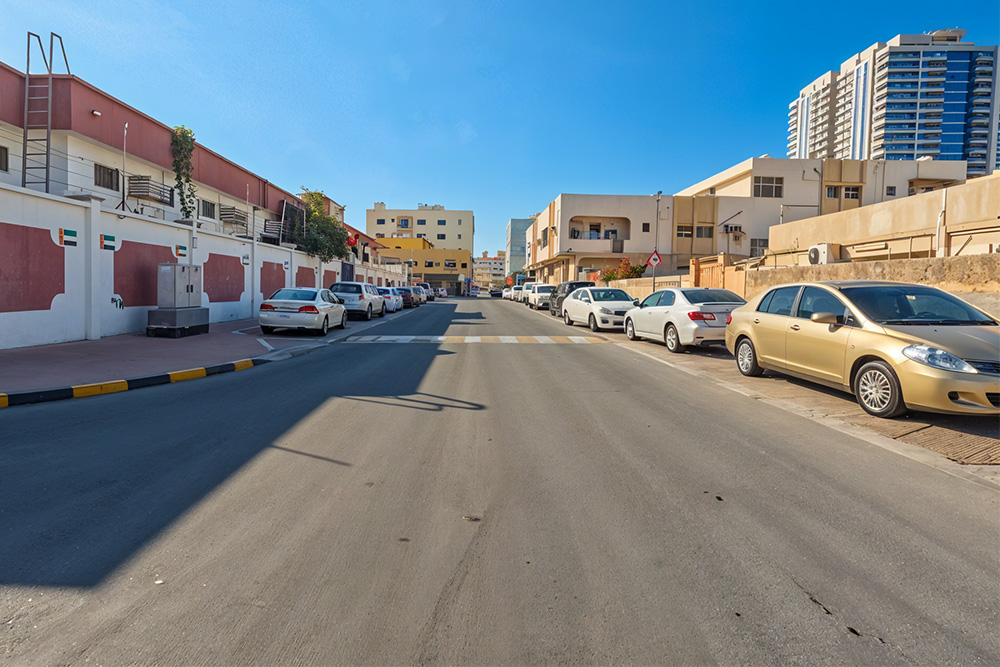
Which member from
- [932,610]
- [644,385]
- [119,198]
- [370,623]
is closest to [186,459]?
[370,623]

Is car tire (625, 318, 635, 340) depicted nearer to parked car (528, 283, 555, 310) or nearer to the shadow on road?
the shadow on road

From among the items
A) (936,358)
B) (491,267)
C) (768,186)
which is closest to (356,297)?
(936,358)

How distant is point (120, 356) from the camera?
1048 cm

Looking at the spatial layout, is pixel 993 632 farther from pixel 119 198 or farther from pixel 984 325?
pixel 119 198

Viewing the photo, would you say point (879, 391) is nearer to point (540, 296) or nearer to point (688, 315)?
point (688, 315)

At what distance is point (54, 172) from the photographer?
16547 mm

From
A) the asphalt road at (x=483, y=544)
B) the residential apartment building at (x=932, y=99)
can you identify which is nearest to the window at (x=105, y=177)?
the asphalt road at (x=483, y=544)

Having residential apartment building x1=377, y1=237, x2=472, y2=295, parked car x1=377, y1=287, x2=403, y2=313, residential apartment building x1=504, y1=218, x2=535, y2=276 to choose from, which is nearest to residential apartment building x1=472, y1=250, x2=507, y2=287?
residential apartment building x1=504, y1=218, x2=535, y2=276

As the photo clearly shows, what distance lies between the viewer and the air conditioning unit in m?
25.6

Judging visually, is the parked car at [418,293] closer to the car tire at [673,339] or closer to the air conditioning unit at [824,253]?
the air conditioning unit at [824,253]

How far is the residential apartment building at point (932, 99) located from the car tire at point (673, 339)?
5145 inches

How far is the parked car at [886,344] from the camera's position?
17.8ft

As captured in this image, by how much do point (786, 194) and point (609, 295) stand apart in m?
42.9

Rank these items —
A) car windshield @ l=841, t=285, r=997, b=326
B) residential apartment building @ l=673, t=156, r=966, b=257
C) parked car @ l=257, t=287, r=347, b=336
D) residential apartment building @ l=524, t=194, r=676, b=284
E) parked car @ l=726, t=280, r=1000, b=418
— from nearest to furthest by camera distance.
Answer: parked car @ l=726, t=280, r=1000, b=418 → car windshield @ l=841, t=285, r=997, b=326 → parked car @ l=257, t=287, r=347, b=336 → residential apartment building @ l=673, t=156, r=966, b=257 → residential apartment building @ l=524, t=194, r=676, b=284
